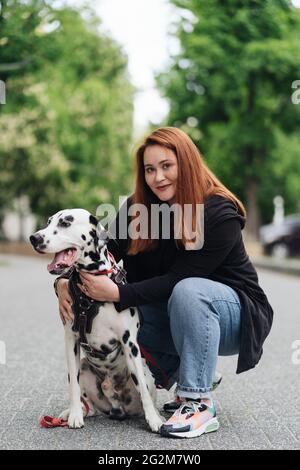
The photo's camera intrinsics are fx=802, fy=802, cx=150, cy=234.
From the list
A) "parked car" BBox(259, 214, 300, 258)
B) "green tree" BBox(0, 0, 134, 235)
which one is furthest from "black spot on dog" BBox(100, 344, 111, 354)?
"parked car" BBox(259, 214, 300, 258)

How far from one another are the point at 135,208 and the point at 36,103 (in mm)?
16661

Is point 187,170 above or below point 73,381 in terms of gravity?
above

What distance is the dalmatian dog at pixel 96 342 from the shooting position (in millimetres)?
4297

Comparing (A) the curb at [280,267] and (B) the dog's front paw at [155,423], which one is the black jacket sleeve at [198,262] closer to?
(B) the dog's front paw at [155,423]

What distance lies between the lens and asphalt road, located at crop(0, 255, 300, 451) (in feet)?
14.0

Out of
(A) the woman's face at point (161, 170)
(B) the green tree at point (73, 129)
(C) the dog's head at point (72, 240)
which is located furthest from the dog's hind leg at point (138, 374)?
(B) the green tree at point (73, 129)

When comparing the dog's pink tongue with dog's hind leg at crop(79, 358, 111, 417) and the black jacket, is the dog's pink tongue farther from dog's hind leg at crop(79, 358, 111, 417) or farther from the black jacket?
dog's hind leg at crop(79, 358, 111, 417)

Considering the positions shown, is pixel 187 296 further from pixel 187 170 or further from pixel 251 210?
pixel 251 210

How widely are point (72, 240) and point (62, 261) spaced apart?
13 cm

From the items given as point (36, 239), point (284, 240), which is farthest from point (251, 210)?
point (36, 239)

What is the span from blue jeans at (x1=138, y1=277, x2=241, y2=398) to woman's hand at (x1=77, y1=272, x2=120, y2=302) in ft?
1.14

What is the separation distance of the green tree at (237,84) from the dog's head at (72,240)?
65.5 feet

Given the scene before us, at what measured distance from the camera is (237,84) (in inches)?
1118

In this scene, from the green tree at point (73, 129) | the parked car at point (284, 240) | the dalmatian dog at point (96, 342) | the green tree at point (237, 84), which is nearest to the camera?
the dalmatian dog at point (96, 342)
